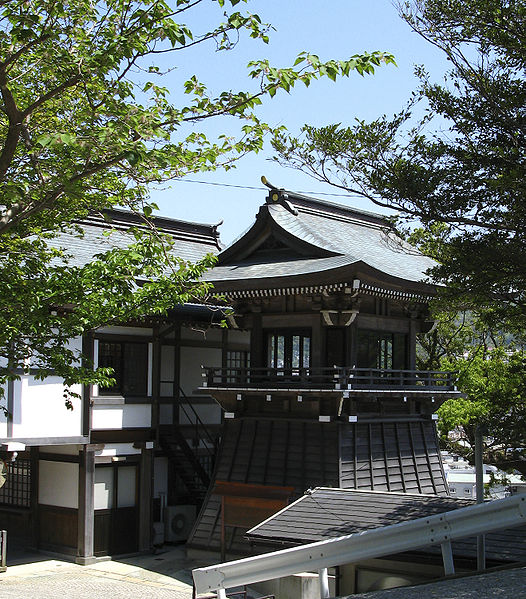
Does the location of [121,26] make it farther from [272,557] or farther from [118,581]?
[118,581]

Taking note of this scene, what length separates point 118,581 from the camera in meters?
19.0

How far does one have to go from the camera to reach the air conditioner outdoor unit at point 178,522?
74.6ft

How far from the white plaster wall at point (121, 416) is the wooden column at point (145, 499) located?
2.79 ft

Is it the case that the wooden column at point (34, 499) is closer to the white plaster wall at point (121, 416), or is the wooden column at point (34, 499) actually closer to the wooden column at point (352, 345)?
the white plaster wall at point (121, 416)

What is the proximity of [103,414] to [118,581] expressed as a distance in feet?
14.9

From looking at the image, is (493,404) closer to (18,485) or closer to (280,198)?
(280,198)

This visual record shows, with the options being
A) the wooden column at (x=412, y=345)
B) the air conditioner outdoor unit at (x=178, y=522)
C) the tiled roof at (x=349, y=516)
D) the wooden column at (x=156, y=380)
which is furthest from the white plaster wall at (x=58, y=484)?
the wooden column at (x=412, y=345)

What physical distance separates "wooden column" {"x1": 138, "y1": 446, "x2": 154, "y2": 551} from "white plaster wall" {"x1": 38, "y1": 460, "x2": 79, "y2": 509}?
186 cm

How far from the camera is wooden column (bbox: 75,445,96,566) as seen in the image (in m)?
20.9

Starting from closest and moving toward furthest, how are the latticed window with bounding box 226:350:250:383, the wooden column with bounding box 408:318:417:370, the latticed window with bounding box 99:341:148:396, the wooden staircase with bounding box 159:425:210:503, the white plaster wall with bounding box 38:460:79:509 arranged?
the white plaster wall with bounding box 38:460:79:509, the latticed window with bounding box 99:341:148:396, the wooden column with bounding box 408:318:417:370, the wooden staircase with bounding box 159:425:210:503, the latticed window with bounding box 226:350:250:383

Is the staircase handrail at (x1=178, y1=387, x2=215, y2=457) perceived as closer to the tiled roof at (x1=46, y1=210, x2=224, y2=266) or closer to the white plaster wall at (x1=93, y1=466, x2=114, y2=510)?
the white plaster wall at (x1=93, y1=466, x2=114, y2=510)

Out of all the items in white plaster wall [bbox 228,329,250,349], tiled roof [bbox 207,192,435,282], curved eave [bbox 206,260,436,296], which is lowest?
white plaster wall [bbox 228,329,250,349]

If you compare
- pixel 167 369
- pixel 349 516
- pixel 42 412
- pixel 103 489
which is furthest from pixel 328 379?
pixel 349 516

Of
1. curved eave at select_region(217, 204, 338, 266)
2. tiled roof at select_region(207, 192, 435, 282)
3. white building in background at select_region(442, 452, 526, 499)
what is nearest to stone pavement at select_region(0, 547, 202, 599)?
tiled roof at select_region(207, 192, 435, 282)
